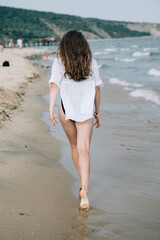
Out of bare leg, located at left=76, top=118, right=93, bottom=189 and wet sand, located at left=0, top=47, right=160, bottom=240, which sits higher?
bare leg, located at left=76, top=118, right=93, bottom=189

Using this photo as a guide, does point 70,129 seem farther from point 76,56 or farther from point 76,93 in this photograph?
point 76,56

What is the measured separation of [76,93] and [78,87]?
0.20 feet


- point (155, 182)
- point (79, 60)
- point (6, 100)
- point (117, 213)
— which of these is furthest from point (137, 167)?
point (6, 100)

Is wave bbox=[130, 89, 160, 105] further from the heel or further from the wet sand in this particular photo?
the heel

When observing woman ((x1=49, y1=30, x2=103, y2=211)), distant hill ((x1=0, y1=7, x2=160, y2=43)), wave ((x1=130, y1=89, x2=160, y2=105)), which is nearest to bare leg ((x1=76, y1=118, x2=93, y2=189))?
woman ((x1=49, y1=30, x2=103, y2=211))

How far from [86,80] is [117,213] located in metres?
1.31

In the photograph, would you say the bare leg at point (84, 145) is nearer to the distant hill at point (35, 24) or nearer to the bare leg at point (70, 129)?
the bare leg at point (70, 129)

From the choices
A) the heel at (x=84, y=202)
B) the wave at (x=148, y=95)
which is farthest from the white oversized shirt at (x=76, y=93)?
the wave at (x=148, y=95)

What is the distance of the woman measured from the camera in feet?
9.12

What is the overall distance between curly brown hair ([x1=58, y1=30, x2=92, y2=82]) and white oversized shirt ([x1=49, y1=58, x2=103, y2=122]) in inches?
3.0

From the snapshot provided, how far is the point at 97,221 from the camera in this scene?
8.89 ft

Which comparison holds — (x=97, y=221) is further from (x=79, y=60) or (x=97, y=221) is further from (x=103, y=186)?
(x=79, y=60)

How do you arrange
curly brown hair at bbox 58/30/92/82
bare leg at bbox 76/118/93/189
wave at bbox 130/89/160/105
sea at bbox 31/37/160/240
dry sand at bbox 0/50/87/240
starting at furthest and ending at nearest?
wave at bbox 130/89/160/105, bare leg at bbox 76/118/93/189, curly brown hair at bbox 58/30/92/82, sea at bbox 31/37/160/240, dry sand at bbox 0/50/87/240

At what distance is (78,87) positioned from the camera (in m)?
2.84
